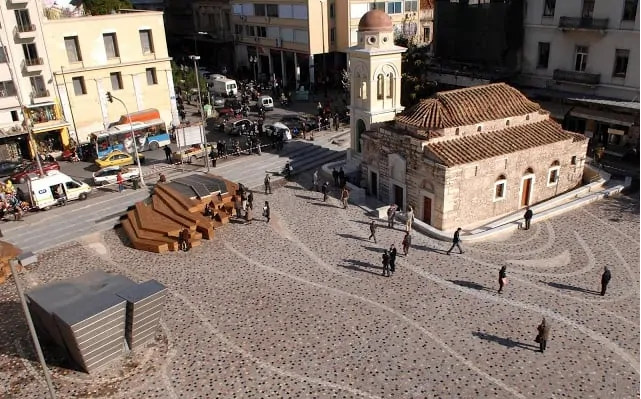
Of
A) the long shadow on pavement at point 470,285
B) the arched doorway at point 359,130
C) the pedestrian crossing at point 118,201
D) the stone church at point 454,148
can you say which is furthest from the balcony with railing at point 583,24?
the long shadow on pavement at point 470,285

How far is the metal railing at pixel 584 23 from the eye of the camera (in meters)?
38.5

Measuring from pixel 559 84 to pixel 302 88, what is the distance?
1094 inches

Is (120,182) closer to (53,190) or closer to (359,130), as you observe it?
(53,190)

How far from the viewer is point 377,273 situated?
2520 cm

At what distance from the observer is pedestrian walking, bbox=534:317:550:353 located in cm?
1911

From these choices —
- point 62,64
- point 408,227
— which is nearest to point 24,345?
point 408,227

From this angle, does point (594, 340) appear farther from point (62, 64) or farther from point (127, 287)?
point (62, 64)

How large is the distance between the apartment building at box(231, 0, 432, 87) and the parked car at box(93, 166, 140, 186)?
2917cm

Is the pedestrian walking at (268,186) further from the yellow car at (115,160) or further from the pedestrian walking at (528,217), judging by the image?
the pedestrian walking at (528,217)

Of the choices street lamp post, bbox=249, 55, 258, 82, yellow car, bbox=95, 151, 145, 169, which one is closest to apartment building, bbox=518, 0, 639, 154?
yellow car, bbox=95, 151, 145, 169

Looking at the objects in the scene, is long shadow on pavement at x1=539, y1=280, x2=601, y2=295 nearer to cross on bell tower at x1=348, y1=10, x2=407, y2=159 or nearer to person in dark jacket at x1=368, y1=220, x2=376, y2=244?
person in dark jacket at x1=368, y1=220, x2=376, y2=244

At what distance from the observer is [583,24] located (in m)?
39.6

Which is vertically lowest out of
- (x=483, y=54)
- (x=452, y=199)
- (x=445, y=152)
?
(x=452, y=199)

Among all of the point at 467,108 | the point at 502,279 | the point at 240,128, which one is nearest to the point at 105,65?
the point at 240,128
